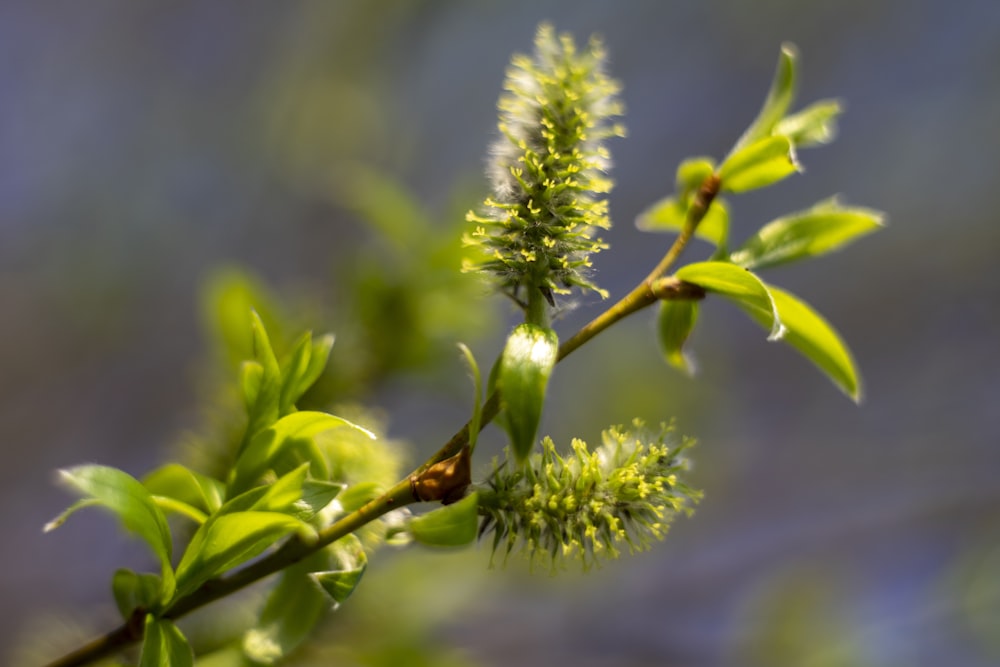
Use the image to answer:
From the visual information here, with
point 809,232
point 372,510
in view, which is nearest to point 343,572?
point 372,510

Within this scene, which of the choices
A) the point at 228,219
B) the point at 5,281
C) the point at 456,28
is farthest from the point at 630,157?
the point at 5,281

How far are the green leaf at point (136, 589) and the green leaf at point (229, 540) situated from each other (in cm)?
2

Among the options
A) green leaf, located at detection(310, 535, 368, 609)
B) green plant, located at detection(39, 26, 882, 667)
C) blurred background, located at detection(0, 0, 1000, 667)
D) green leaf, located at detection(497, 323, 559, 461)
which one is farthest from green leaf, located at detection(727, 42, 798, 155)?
blurred background, located at detection(0, 0, 1000, 667)

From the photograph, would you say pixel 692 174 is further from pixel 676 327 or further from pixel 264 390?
pixel 264 390

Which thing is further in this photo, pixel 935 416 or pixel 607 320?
pixel 935 416

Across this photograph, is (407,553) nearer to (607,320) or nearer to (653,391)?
(607,320)

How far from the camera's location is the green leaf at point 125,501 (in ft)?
1.20

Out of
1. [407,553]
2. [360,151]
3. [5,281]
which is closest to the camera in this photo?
[407,553]

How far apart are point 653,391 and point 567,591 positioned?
398 mm

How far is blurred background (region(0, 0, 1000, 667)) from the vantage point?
180 cm

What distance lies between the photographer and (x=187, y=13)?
279 centimetres

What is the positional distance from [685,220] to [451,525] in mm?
224

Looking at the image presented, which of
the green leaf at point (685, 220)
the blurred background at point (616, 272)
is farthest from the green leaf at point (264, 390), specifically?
the blurred background at point (616, 272)

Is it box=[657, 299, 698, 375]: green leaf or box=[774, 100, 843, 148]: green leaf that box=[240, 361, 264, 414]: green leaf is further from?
box=[774, 100, 843, 148]: green leaf
